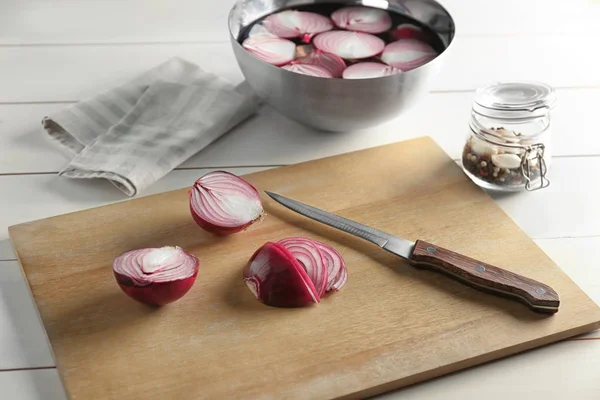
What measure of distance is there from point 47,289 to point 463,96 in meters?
0.97

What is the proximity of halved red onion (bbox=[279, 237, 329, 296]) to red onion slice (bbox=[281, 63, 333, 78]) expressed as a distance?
0.35m

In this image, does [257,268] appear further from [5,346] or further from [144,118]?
[144,118]

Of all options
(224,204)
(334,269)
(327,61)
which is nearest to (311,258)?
(334,269)

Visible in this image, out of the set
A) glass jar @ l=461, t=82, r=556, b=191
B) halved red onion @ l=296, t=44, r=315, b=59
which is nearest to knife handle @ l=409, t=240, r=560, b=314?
glass jar @ l=461, t=82, r=556, b=191

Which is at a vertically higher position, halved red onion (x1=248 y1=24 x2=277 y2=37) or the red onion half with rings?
halved red onion (x1=248 y1=24 x2=277 y2=37)

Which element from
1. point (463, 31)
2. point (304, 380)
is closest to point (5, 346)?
point (304, 380)

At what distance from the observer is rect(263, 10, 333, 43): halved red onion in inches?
61.8

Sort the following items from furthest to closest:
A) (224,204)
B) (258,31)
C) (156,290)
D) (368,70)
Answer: (258,31) < (368,70) < (224,204) < (156,290)

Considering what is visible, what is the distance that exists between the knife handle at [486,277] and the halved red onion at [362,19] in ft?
1.74

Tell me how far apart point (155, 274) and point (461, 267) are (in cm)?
45

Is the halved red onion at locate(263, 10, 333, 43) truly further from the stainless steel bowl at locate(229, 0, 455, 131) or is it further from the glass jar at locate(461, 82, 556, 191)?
the glass jar at locate(461, 82, 556, 191)

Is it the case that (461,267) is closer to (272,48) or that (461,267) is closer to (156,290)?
(156,290)

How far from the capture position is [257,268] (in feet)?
3.91

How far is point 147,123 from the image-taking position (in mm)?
1587
